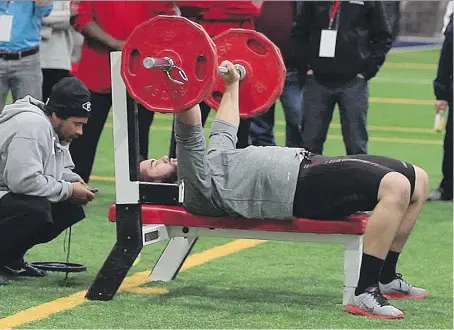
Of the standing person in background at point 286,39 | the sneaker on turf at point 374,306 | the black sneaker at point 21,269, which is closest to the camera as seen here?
the sneaker on turf at point 374,306

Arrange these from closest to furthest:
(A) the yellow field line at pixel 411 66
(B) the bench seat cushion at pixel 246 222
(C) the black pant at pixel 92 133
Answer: (B) the bench seat cushion at pixel 246 222 → (C) the black pant at pixel 92 133 → (A) the yellow field line at pixel 411 66

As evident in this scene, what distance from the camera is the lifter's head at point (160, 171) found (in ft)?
20.6

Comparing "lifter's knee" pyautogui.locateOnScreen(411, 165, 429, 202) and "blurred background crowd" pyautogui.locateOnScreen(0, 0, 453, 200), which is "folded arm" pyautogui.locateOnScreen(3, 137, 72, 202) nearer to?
"lifter's knee" pyautogui.locateOnScreen(411, 165, 429, 202)

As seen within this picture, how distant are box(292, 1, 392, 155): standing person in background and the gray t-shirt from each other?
2.66 meters

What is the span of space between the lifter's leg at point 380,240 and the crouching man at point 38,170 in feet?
4.86

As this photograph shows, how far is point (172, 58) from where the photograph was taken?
5.68 m

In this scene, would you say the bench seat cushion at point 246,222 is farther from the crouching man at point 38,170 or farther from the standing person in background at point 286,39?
the standing person in background at point 286,39

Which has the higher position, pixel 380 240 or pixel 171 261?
pixel 380 240

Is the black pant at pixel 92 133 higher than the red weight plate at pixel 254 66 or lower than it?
lower

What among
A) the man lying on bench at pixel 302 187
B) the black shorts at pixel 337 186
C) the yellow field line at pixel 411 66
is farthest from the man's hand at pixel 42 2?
the yellow field line at pixel 411 66

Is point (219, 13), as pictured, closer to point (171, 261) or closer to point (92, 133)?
point (92, 133)

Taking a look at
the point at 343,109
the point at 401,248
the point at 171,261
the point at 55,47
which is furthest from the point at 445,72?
the point at 171,261

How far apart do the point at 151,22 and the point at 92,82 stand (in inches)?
130

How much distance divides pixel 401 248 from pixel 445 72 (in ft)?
13.5
